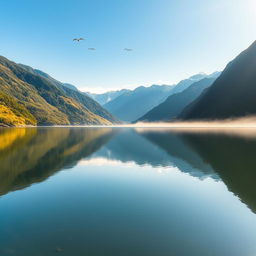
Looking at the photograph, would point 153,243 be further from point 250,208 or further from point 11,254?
point 250,208

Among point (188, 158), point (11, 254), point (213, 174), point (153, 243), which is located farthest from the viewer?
point (188, 158)

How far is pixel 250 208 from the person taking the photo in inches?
901

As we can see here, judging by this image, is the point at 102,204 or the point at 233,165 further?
the point at 233,165

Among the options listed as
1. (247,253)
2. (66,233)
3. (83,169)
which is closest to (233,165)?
(83,169)

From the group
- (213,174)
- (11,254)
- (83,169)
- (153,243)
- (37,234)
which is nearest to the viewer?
(11,254)

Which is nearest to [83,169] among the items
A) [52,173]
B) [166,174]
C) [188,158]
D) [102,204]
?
[52,173]

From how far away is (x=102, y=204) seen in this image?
23.9 meters

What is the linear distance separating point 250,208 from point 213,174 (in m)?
16.7

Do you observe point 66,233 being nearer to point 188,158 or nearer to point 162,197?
point 162,197

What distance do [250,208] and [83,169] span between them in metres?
29.1

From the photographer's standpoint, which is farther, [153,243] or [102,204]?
[102,204]

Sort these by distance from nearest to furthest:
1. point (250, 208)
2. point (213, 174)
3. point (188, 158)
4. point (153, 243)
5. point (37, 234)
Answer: point (153, 243) → point (37, 234) → point (250, 208) → point (213, 174) → point (188, 158)

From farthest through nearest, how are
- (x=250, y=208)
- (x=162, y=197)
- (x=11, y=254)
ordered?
(x=162, y=197) → (x=250, y=208) → (x=11, y=254)

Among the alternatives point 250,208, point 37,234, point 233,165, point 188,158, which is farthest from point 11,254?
point 188,158
